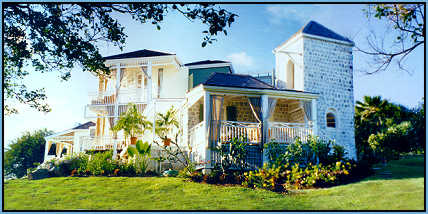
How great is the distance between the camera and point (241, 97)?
18641 mm

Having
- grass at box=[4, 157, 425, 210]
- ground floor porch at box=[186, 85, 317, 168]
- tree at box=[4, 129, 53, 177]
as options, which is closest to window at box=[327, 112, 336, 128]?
ground floor porch at box=[186, 85, 317, 168]

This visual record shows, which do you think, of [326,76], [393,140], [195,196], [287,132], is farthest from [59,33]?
[393,140]

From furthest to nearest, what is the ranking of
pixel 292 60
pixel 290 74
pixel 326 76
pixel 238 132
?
pixel 290 74, pixel 292 60, pixel 326 76, pixel 238 132

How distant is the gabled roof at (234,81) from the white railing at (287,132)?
1.80 meters

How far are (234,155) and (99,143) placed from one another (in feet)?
29.4

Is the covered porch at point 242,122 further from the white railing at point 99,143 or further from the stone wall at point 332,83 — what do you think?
the white railing at point 99,143

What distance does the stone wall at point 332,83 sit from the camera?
20312mm

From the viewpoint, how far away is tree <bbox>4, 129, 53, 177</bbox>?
35.0 meters

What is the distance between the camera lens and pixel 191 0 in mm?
10602

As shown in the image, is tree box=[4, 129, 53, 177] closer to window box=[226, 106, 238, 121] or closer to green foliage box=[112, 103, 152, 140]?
green foliage box=[112, 103, 152, 140]

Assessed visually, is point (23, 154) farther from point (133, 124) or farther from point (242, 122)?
point (242, 122)

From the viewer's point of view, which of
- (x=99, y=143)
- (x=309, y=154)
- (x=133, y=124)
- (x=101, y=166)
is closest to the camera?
(x=309, y=154)

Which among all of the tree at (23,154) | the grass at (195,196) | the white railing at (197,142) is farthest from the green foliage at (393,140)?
the tree at (23,154)

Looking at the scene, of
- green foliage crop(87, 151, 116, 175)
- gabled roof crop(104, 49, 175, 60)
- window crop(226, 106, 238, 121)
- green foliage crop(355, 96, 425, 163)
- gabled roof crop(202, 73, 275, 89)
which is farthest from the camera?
gabled roof crop(104, 49, 175, 60)
